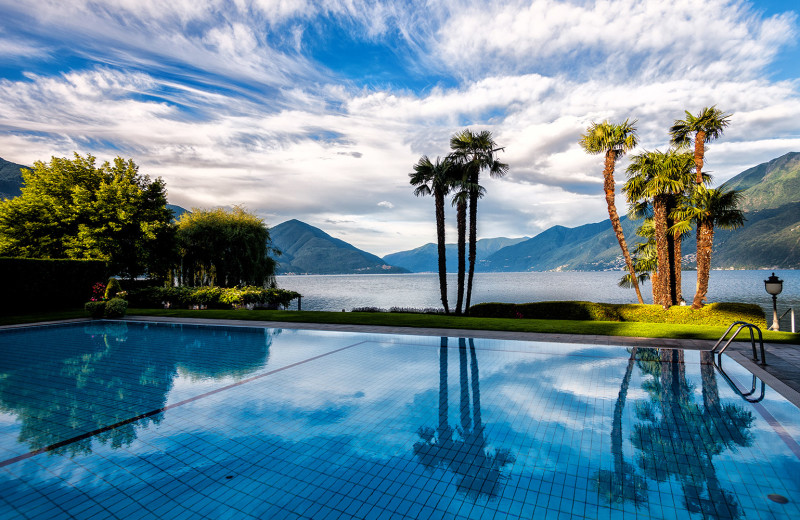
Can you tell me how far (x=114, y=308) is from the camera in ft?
52.4

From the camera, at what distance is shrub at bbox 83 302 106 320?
15.9m

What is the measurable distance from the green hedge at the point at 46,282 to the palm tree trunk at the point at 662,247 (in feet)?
97.1

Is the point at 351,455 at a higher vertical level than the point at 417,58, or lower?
lower

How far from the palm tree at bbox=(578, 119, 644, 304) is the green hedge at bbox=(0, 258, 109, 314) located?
1117 inches

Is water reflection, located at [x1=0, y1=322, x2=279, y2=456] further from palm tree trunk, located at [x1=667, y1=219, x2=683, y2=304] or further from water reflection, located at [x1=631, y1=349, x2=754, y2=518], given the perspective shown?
palm tree trunk, located at [x1=667, y1=219, x2=683, y2=304]

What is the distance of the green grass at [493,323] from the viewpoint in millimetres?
10203

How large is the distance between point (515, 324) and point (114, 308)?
58.0 feet

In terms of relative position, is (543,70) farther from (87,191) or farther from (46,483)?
(87,191)

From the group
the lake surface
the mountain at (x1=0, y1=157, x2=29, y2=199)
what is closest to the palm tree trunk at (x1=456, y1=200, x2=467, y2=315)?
the lake surface

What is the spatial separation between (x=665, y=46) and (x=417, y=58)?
1025 centimetres

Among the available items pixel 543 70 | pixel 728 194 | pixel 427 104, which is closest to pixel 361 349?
pixel 427 104

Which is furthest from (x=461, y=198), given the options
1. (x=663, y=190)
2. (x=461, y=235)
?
(x=663, y=190)

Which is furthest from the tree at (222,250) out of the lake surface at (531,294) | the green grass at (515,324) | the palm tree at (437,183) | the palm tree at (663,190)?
the palm tree at (663,190)

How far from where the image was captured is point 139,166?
2370 centimetres
